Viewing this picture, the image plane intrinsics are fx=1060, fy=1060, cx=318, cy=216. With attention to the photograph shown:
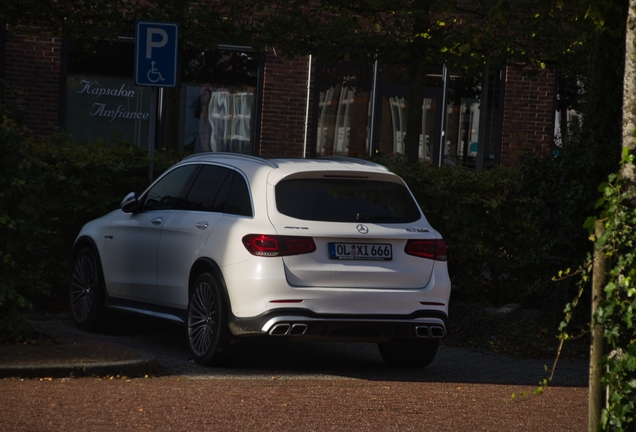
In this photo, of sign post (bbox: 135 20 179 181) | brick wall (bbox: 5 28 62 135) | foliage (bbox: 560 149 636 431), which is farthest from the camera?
brick wall (bbox: 5 28 62 135)

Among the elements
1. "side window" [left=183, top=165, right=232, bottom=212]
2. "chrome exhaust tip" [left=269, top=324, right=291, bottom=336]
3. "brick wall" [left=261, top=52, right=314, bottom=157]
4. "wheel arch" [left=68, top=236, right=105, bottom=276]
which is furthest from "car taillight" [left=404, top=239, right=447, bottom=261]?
"brick wall" [left=261, top=52, right=314, bottom=157]

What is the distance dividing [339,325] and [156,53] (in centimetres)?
483

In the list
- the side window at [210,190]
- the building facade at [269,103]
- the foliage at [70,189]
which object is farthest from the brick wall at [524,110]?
the side window at [210,190]

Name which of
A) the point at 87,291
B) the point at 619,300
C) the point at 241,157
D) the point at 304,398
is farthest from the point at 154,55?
the point at 619,300

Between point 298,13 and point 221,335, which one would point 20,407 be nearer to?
point 221,335

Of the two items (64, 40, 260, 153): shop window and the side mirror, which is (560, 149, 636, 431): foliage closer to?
the side mirror

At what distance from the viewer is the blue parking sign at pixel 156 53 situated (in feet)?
37.0

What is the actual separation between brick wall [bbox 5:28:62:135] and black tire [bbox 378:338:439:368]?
39.1ft

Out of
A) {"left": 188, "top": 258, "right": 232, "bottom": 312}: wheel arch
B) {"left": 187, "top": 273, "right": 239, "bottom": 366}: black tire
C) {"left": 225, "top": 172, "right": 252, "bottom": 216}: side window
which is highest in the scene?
{"left": 225, "top": 172, "right": 252, "bottom": 216}: side window

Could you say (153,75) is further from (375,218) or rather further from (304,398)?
(304,398)

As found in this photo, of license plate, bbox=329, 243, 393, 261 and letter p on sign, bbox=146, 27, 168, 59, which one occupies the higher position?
letter p on sign, bbox=146, 27, 168, 59

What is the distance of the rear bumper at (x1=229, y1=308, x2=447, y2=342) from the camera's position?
299 inches

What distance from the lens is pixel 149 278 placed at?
9.14m

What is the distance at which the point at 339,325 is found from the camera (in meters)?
7.72
